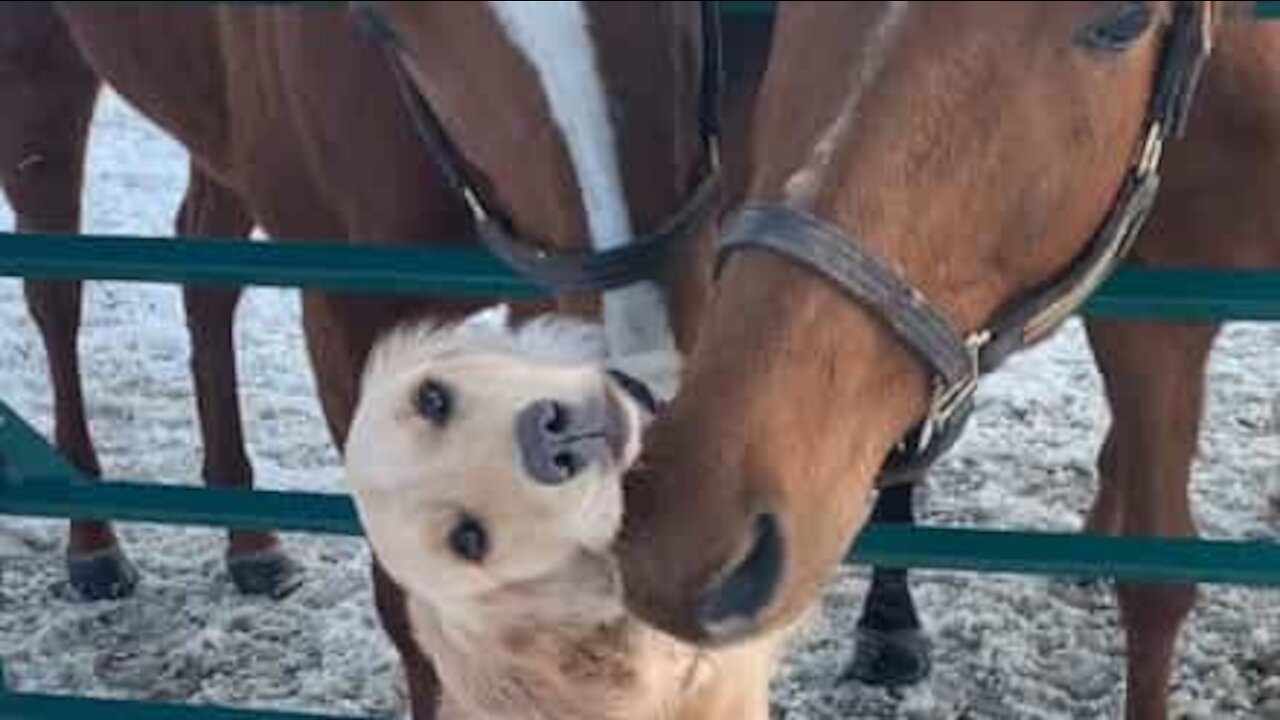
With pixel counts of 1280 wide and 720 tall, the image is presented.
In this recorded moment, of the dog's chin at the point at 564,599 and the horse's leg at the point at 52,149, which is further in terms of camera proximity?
the horse's leg at the point at 52,149

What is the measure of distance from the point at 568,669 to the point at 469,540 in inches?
6.4

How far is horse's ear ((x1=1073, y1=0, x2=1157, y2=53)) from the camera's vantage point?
5.09 feet

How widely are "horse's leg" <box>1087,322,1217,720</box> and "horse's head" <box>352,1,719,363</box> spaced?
96cm

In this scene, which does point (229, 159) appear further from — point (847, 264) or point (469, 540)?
point (847, 264)

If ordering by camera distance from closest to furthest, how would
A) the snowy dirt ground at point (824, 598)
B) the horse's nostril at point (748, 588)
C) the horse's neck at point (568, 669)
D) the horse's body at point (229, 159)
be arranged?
the horse's nostril at point (748, 588)
the horse's neck at point (568, 669)
the horse's body at point (229, 159)
the snowy dirt ground at point (824, 598)

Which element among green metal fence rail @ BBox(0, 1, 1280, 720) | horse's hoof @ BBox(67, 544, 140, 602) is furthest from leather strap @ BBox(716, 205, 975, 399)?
horse's hoof @ BBox(67, 544, 140, 602)

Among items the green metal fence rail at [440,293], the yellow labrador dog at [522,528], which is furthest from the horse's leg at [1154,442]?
the yellow labrador dog at [522,528]

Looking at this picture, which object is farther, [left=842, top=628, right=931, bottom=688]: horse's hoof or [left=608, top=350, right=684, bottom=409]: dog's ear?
[left=842, top=628, right=931, bottom=688]: horse's hoof

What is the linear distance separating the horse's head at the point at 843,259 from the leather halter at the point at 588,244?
252mm

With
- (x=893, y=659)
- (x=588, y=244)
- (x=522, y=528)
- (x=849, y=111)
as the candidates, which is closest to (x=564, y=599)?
(x=522, y=528)

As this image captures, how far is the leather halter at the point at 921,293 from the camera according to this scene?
1572 mm

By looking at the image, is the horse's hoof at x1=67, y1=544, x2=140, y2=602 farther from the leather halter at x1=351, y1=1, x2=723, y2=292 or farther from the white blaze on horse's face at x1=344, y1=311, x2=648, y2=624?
the white blaze on horse's face at x1=344, y1=311, x2=648, y2=624

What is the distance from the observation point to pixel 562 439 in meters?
1.67

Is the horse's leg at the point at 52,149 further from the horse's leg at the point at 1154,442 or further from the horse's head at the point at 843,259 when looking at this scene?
the horse's head at the point at 843,259
